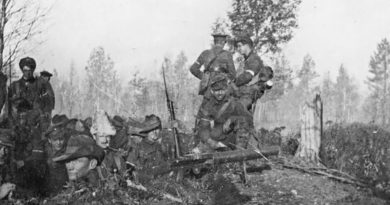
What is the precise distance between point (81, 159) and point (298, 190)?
10.8ft

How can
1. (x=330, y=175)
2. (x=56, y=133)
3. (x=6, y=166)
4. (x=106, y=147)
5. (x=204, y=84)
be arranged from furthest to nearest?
(x=56, y=133) < (x=204, y=84) < (x=330, y=175) < (x=106, y=147) < (x=6, y=166)

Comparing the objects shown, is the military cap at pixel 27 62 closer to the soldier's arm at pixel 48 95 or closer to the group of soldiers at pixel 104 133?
the group of soldiers at pixel 104 133

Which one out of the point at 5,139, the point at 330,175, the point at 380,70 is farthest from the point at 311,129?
the point at 380,70

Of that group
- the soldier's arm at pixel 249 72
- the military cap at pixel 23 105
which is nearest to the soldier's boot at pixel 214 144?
the soldier's arm at pixel 249 72

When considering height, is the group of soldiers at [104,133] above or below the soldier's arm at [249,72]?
below

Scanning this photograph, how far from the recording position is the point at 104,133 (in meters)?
5.87

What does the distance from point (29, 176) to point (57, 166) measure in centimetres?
38

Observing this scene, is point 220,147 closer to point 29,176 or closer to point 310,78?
point 29,176

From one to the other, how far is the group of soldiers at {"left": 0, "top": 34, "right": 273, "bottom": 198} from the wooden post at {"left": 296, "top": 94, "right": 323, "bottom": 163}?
956 millimetres

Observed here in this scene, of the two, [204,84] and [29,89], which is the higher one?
[204,84]

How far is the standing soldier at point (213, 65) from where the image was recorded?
721cm

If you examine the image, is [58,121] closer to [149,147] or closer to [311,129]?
[149,147]

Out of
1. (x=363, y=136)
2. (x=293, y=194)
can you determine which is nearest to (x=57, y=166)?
(x=293, y=194)

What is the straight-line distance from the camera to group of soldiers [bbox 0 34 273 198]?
16.7 ft
